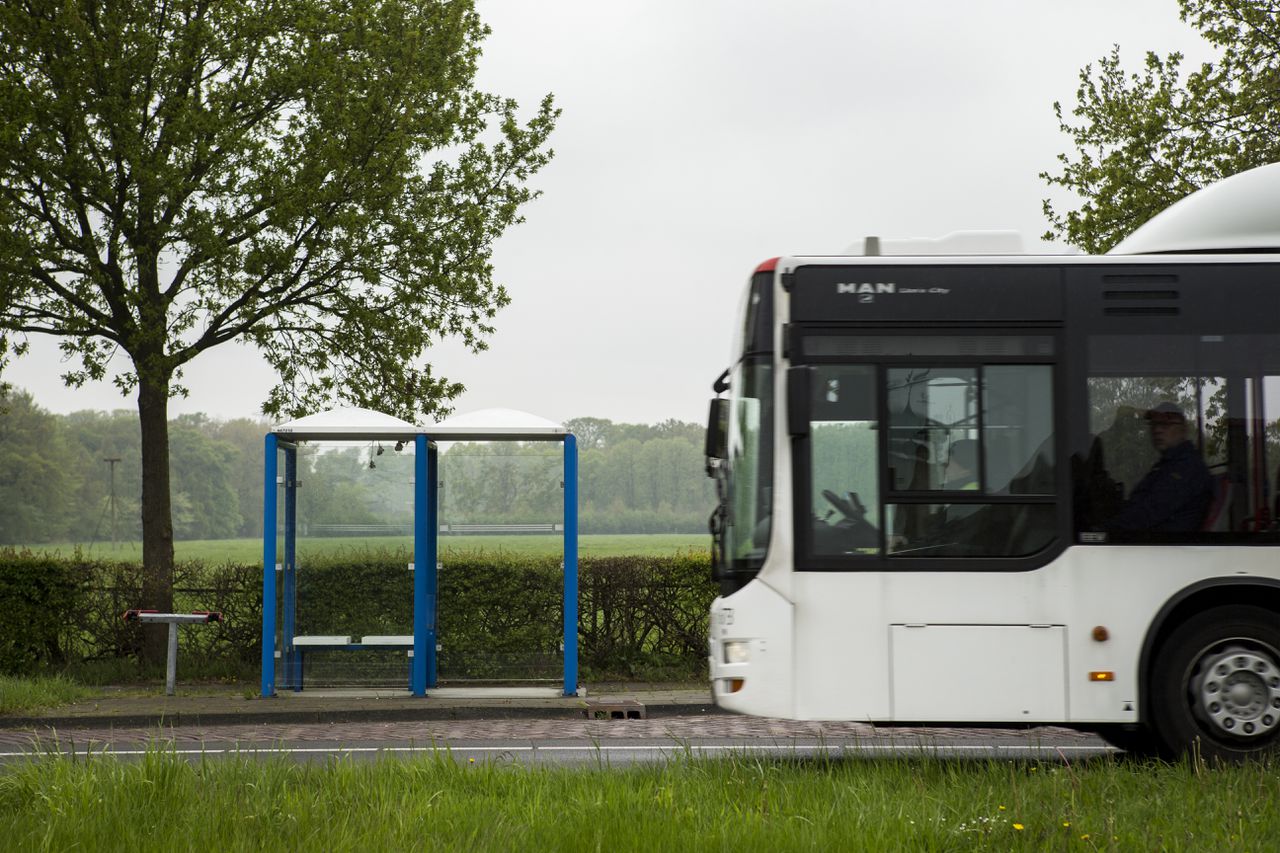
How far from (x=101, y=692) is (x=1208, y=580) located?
11.3 metres

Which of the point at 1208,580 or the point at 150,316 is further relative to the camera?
the point at 150,316

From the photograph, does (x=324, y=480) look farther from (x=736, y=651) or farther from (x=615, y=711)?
(x=736, y=651)

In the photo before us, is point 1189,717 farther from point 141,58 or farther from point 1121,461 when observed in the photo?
point 141,58

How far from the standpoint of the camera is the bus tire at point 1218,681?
8258 mm

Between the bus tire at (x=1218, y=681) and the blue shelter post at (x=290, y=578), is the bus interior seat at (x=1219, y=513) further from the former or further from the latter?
the blue shelter post at (x=290, y=578)

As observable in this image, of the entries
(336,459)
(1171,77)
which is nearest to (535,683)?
(336,459)

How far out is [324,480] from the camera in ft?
49.1

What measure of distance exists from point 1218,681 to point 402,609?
8.73 meters

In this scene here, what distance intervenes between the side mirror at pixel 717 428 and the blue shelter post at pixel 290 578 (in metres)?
6.82

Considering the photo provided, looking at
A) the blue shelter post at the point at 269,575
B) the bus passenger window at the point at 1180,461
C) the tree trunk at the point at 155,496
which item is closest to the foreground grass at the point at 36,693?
the tree trunk at the point at 155,496

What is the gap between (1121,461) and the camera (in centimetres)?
859

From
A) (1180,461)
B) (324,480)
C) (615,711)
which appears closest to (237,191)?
(324,480)

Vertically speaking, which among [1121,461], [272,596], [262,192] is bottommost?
[272,596]

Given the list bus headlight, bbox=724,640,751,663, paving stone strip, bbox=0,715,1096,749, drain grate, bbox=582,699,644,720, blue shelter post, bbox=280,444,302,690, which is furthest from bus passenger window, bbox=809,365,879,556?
blue shelter post, bbox=280,444,302,690
